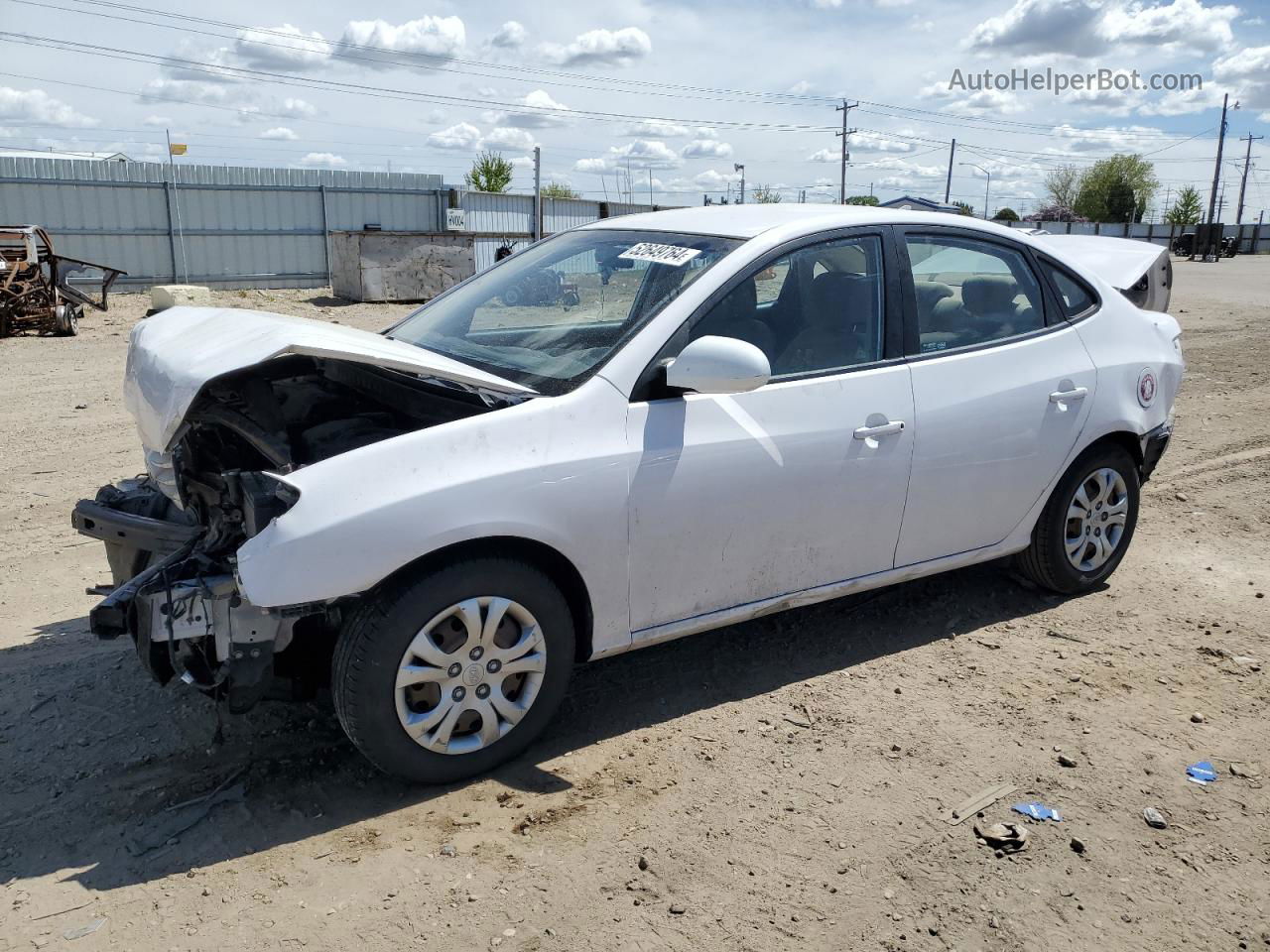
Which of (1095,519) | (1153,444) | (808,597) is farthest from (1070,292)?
(808,597)

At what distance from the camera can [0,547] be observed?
18.4 feet

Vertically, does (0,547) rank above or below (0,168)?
below

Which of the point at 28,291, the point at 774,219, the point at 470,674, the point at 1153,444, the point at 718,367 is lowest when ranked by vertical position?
the point at 470,674

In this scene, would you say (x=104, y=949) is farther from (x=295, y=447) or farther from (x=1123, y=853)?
(x=1123, y=853)

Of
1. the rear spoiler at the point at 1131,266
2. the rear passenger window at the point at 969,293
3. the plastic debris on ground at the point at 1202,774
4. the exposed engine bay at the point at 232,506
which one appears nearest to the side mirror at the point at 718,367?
the exposed engine bay at the point at 232,506

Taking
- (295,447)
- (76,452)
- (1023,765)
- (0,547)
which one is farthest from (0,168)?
(1023,765)

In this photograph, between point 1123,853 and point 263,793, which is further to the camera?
point 263,793

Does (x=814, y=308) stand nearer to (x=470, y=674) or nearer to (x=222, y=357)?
(x=470, y=674)

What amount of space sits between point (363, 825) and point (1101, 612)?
11.3ft

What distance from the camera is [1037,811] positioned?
128 inches

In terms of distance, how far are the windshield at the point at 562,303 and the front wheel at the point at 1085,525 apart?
203 centimetres

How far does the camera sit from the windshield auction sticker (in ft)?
12.7

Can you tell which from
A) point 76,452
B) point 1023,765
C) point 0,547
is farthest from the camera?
point 76,452

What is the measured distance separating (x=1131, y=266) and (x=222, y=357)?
6.46m
